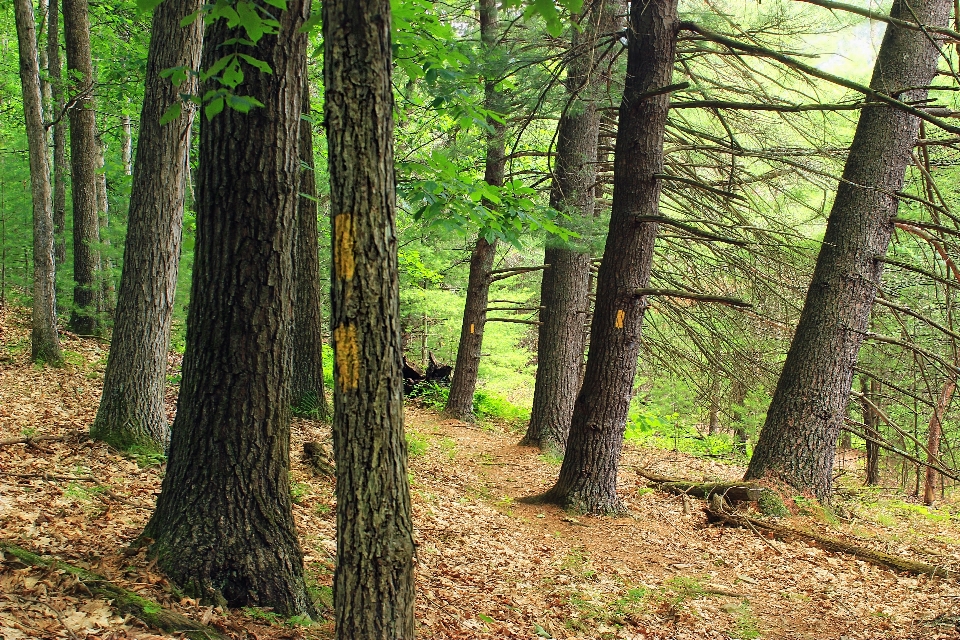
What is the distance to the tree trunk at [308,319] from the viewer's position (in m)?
7.98

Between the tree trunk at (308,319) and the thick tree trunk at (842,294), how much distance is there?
553cm

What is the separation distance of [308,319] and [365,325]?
5959 millimetres

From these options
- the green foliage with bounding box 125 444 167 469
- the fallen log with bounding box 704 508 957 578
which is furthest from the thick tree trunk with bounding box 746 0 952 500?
the green foliage with bounding box 125 444 167 469

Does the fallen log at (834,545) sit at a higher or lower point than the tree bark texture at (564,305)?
lower

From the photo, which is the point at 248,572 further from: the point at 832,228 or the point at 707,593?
the point at 832,228

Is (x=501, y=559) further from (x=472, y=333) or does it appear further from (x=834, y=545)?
(x=472, y=333)

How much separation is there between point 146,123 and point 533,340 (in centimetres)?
2209

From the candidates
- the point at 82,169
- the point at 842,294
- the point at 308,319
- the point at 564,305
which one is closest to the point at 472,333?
the point at 564,305

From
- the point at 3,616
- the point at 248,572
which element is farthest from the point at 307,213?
the point at 3,616

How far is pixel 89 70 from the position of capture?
9367mm

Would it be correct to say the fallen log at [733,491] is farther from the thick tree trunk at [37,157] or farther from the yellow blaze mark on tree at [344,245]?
the thick tree trunk at [37,157]

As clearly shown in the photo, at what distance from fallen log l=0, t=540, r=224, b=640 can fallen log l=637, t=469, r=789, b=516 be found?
605cm

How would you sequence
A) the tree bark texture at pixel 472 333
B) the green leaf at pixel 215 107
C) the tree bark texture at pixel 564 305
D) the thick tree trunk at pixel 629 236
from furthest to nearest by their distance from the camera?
1. the tree bark texture at pixel 472 333
2. the tree bark texture at pixel 564 305
3. the thick tree trunk at pixel 629 236
4. the green leaf at pixel 215 107

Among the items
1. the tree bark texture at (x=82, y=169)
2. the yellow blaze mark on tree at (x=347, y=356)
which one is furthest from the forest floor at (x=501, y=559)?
the tree bark texture at (x=82, y=169)
